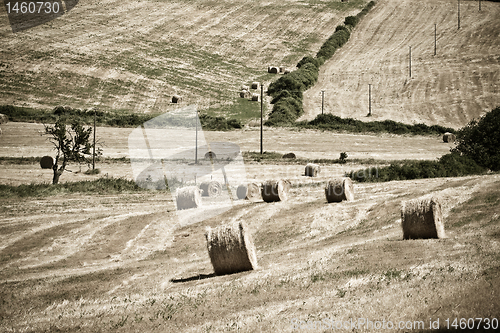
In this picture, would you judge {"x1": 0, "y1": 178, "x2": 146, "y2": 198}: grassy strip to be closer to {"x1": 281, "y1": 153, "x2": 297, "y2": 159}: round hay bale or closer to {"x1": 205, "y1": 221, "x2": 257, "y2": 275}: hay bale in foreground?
{"x1": 281, "y1": 153, "x2": 297, "y2": 159}: round hay bale

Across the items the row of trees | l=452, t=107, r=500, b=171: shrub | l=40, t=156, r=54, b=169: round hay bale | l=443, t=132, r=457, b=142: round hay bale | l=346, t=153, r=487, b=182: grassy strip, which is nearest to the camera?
l=452, t=107, r=500, b=171: shrub

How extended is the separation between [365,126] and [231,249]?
44.9 m

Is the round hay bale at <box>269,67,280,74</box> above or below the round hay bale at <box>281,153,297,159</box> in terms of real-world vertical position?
above

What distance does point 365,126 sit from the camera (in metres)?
55.5

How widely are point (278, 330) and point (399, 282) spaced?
118 inches

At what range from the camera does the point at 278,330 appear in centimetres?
809

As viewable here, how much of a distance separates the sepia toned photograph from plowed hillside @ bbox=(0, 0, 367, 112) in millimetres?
397

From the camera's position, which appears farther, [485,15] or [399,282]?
[485,15]

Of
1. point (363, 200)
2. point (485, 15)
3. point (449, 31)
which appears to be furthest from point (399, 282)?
point (485, 15)

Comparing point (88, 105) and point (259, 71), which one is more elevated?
point (259, 71)

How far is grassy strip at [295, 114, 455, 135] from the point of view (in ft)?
176

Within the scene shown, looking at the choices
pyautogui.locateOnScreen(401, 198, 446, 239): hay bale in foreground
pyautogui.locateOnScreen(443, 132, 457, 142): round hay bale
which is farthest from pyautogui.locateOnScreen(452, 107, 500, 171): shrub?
pyautogui.locateOnScreen(443, 132, 457, 142): round hay bale

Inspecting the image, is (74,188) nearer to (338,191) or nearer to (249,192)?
(249,192)

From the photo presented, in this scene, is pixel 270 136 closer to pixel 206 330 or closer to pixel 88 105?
pixel 88 105
